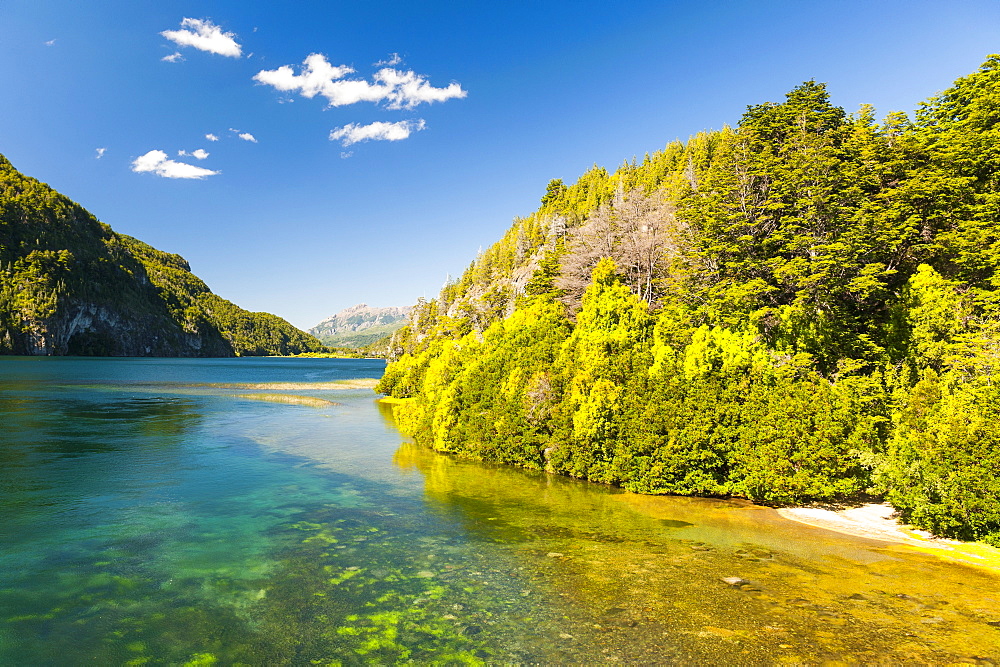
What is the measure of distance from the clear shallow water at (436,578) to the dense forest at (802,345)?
2.91m

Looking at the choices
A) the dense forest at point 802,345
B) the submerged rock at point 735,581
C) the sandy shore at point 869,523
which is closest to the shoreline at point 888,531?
the sandy shore at point 869,523

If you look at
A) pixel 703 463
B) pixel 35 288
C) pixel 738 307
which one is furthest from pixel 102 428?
pixel 35 288

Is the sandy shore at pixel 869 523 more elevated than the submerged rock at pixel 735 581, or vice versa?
the sandy shore at pixel 869 523

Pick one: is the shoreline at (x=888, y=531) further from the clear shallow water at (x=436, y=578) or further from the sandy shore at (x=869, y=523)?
the clear shallow water at (x=436, y=578)

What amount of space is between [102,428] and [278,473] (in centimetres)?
2645

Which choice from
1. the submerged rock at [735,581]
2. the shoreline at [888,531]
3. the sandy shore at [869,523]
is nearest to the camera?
the submerged rock at [735,581]

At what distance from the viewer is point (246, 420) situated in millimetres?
55094

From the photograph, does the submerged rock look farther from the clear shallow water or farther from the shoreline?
the shoreline

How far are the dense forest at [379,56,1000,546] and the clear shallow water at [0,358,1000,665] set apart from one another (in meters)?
2.91

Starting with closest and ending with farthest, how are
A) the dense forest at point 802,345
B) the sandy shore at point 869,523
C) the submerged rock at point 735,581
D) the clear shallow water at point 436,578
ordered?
1. the clear shallow water at point 436,578
2. the submerged rock at point 735,581
3. the sandy shore at point 869,523
4. the dense forest at point 802,345

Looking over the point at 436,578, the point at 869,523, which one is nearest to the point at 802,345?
the point at 869,523

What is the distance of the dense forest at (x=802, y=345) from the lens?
2028cm

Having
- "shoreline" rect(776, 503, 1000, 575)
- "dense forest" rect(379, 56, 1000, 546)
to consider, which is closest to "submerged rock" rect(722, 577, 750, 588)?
"shoreline" rect(776, 503, 1000, 575)

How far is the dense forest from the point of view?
66.5 feet
